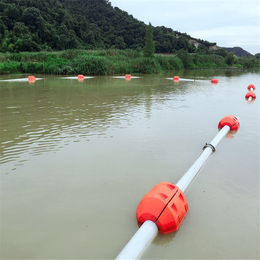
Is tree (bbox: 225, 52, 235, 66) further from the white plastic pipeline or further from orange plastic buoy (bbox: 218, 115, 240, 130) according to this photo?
the white plastic pipeline

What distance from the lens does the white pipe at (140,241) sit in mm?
1881

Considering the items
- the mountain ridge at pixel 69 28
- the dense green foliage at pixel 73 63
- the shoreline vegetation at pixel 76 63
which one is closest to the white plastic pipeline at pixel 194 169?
the dense green foliage at pixel 73 63

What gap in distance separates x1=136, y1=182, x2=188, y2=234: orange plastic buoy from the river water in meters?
0.11

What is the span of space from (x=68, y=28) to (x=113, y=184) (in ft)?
209

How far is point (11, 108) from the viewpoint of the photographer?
23.9 ft

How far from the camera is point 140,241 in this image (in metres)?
2.01

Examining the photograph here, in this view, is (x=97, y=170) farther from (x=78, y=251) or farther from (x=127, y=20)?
(x=127, y=20)

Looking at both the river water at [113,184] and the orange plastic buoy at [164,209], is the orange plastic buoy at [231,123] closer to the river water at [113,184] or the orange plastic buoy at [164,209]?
the river water at [113,184]

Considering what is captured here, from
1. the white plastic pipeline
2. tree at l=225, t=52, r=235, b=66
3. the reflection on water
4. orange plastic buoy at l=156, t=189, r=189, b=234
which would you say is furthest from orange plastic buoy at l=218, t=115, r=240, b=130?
tree at l=225, t=52, r=235, b=66

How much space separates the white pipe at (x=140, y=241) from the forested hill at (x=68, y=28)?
43089 millimetres

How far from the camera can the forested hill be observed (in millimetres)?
44544

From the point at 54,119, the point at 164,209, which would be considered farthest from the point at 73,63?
the point at 164,209

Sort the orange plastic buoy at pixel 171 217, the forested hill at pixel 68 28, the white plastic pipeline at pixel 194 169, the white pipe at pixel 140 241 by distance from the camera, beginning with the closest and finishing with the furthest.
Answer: the white pipe at pixel 140 241
the orange plastic buoy at pixel 171 217
the white plastic pipeline at pixel 194 169
the forested hill at pixel 68 28

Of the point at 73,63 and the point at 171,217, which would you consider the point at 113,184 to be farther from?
the point at 73,63
